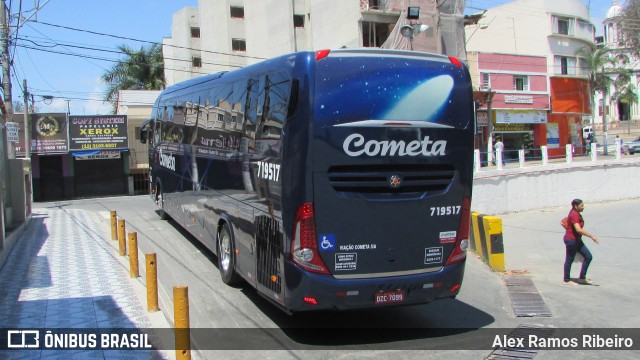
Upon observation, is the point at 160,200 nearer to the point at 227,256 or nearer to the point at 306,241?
the point at 227,256

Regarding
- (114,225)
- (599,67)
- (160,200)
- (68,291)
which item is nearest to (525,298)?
(68,291)

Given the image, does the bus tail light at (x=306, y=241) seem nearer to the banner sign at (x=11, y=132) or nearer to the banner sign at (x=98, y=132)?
the banner sign at (x=11, y=132)

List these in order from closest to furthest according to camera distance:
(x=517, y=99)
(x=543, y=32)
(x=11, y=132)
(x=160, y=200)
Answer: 1. (x=160, y=200)
2. (x=11, y=132)
3. (x=517, y=99)
4. (x=543, y=32)

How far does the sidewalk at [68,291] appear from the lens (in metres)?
6.45

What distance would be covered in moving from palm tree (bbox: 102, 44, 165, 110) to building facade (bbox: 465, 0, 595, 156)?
23865 millimetres

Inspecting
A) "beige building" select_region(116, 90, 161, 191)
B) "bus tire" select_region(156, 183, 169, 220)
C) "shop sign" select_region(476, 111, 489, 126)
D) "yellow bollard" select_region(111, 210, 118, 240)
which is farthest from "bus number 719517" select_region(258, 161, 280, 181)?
"shop sign" select_region(476, 111, 489, 126)

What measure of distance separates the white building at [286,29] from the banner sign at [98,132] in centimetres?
1503

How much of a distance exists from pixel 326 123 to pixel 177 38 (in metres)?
52.8

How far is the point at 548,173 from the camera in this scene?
22.8 m

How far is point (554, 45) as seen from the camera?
4194 centimetres

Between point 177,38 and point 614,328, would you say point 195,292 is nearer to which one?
point 614,328

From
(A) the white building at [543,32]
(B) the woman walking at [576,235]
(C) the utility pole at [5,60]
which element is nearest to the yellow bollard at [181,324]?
(B) the woman walking at [576,235]

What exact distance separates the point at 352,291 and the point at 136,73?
3912cm

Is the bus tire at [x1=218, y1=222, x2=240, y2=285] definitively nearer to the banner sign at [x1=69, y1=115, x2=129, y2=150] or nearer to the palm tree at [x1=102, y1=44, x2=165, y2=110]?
the banner sign at [x1=69, y1=115, x2=129, y2=150]
